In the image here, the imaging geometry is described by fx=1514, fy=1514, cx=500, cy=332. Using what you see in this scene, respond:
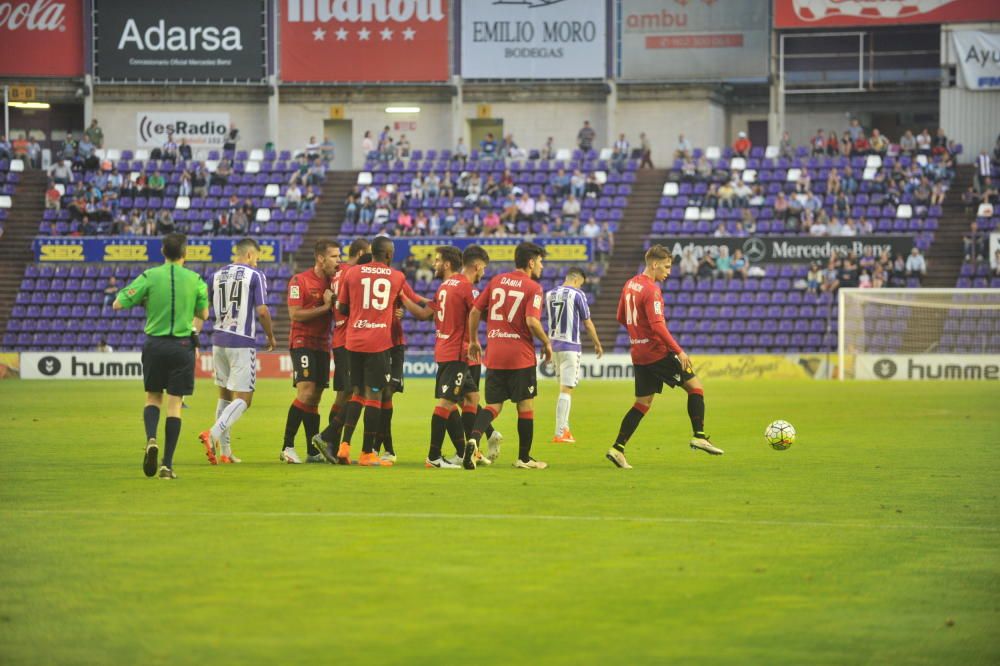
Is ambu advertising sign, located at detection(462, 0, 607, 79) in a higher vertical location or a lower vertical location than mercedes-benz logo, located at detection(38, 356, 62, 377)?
higher

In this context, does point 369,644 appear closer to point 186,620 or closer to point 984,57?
point 186,620

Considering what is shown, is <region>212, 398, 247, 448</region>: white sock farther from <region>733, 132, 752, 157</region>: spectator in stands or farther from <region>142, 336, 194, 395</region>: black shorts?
<region>733, 132, 752, 157</region>: spectator in stands

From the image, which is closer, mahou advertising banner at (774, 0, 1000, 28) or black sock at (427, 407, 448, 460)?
black sock at (427, 407, 448, 460)

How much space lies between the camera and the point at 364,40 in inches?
2149

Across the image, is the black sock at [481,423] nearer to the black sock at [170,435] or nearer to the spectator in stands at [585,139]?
the black sock at [170,435]

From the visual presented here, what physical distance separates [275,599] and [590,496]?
16.4 ft

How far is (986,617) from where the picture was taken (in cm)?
745

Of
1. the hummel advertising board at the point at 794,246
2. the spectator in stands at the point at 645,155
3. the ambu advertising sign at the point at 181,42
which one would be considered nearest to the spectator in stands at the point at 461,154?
the spectator in stands at the point at 645,155

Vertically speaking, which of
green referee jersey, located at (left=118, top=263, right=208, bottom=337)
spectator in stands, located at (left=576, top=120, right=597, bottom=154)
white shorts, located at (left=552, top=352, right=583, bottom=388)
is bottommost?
white shorts, located at (left=552, top=352, right=583, bottom=388)

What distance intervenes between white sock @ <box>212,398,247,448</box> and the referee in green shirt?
133 cm

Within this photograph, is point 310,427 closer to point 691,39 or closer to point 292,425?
point 292,425

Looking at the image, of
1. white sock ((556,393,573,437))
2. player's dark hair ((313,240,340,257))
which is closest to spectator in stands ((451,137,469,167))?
white sock ((556,393,573,437))

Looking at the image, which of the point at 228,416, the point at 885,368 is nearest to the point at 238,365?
the point at 228,416

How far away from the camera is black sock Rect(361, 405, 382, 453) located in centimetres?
1468
